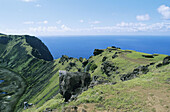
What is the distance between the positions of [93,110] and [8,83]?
173 meters

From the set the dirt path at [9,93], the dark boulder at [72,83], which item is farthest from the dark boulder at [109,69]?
the dirt path at [9,93]

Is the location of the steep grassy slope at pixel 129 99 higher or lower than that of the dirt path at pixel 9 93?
higher

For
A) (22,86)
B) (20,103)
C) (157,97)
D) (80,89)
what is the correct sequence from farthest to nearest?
(22,86) → (20,103) → (80,89) → (157,97)

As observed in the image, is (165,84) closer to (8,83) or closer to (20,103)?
(20,103)

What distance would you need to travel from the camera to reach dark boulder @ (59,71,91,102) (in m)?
34.7

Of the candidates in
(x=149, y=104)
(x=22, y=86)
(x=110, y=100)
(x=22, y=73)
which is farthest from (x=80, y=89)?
(x=22, y=73)

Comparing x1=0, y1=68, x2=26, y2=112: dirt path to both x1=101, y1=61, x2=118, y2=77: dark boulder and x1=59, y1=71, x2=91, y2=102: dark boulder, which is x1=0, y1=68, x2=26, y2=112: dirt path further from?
x1=59, y1=71, x2=91, y2=102: dark boulder

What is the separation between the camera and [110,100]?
1001 inches

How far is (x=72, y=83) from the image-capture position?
116 feet

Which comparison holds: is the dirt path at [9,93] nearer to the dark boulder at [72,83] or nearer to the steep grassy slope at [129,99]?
the dark boulder at [72,83]

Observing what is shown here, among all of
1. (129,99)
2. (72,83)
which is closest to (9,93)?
(72,83)

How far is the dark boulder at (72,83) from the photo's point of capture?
114 feet

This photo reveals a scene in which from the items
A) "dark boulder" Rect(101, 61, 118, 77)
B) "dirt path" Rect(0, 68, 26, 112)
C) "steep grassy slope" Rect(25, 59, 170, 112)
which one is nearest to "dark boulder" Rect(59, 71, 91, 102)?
"steep grassy slope" Rect(25, 59, 170, 112)

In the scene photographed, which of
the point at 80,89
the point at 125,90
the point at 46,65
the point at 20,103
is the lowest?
the point at 20,103
